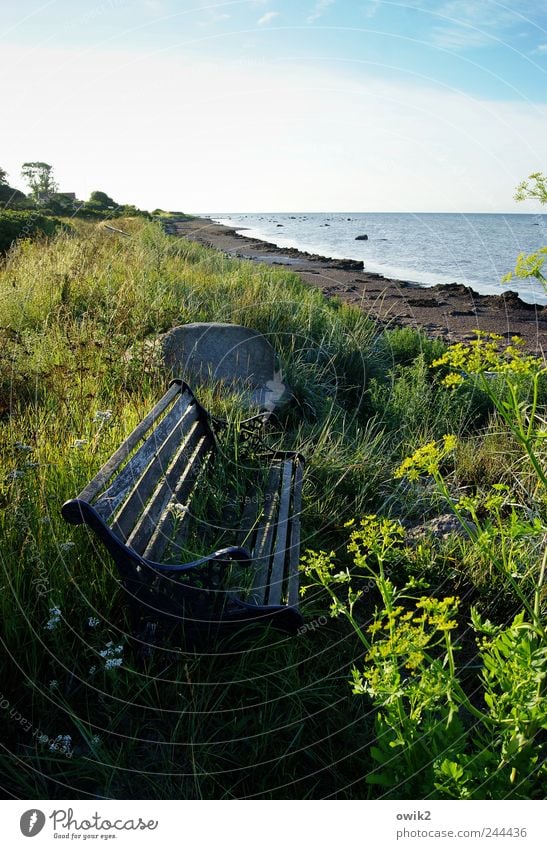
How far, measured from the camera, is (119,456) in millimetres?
2713

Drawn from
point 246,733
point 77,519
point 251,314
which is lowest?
point 246,733

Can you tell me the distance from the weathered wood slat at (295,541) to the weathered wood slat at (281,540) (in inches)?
1.5

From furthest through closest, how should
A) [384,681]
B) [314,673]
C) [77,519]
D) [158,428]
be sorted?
[158,428]
[314,673]
[77,519]
[384,681]

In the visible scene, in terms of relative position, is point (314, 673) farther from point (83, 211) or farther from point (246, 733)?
point (83, 211)

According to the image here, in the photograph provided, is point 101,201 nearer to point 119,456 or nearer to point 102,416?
point 102,416

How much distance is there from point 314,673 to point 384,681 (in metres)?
0.96

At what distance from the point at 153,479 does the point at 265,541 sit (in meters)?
0.69

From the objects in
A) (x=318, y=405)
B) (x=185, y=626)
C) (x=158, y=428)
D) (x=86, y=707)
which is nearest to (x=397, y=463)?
(x=318, y=405)

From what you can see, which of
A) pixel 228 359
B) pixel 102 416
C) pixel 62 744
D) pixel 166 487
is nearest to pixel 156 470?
pixel 166 487

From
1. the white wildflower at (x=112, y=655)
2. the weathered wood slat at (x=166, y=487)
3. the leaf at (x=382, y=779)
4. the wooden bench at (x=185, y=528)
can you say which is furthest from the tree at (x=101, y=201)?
the leaf at (x=382, y=779)

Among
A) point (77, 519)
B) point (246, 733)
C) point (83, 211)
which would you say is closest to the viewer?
point (77, 519)

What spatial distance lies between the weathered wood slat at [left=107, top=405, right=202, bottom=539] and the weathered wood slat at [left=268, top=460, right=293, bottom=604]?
2.06 feet

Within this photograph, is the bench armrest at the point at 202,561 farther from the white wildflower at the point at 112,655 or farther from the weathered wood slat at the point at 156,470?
the white wildflower at the point at 112,655

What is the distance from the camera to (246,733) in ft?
7.85
